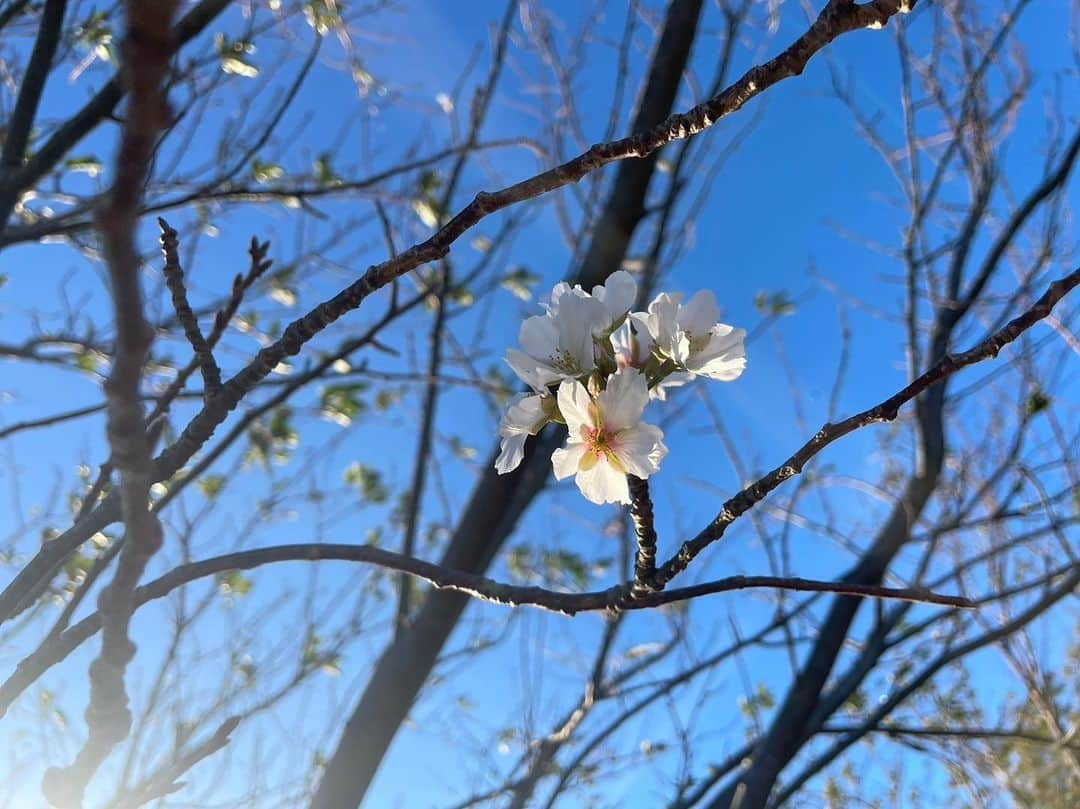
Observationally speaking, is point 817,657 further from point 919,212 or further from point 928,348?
point 919,212

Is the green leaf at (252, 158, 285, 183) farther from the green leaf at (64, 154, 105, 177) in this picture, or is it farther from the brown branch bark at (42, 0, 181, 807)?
the brown branch bark at (42, 0, 181, 807)

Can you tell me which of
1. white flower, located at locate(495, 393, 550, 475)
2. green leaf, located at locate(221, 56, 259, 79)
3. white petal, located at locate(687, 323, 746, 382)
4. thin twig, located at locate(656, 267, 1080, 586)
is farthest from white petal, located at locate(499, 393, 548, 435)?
green leaf, located at locate(221, 56, 259, 79)

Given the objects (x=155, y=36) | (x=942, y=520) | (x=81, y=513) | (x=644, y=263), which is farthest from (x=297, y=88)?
(x=942, y=520)

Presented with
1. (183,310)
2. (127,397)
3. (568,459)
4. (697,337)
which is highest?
(697,337)

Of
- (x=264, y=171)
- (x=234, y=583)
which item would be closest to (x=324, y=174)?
(x=264, y=171)

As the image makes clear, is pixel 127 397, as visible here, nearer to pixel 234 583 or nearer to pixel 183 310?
pixel 183 310

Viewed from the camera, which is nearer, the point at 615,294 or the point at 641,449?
the point at 641,449
